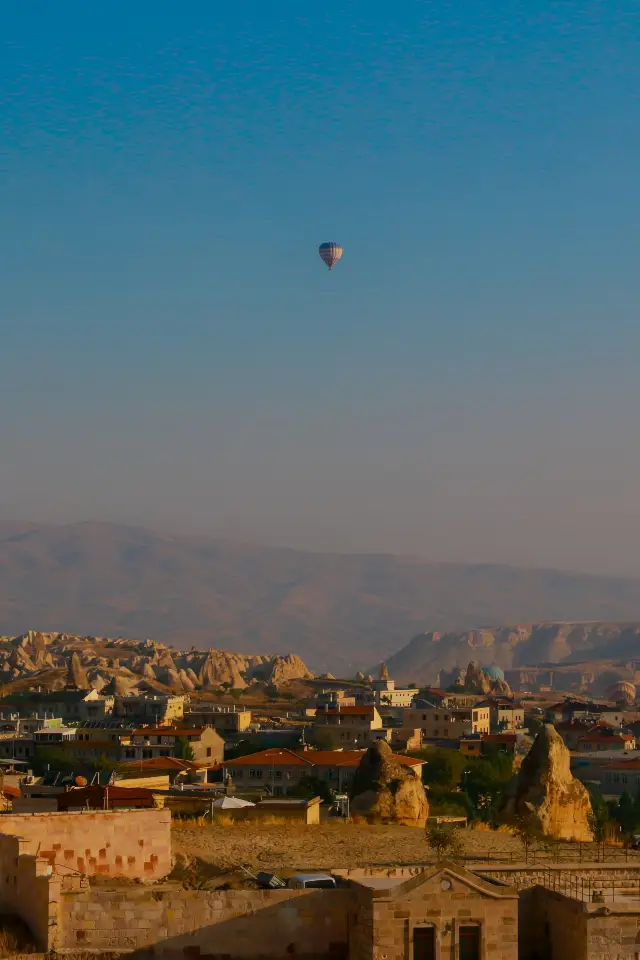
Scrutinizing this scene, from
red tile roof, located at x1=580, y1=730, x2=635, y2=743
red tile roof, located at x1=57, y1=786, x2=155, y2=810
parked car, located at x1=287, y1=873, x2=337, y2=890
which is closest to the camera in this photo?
parked car, located at x1=287, y1=873, x2=337, y2=890

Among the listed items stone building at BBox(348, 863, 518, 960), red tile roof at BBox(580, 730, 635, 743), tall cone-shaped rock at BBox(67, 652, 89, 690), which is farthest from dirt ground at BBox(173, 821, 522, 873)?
tall cone-shaped rock at BBox(67, 652, 89, 690)

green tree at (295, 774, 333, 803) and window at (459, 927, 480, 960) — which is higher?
window at (459, 927, 480, 960)

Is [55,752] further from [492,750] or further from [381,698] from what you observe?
[381,698]

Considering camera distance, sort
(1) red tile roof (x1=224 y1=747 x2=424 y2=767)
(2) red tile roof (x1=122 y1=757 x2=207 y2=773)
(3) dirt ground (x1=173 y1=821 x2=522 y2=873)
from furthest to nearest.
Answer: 1. (1) red tile roof (x1=224 y1=747 x2=424 y2=767)
2. (2) red tile roof (x1=122 y1=757 x2=207 y2=773)
3. (3) dirt ground (x1=173 y1=821 x2=522 y2=873)

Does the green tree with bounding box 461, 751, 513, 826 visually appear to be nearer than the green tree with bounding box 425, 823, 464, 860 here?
No

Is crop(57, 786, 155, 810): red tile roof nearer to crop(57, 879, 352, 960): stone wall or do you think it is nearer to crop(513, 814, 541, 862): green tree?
crop(57, 879, 352, 960): stone wall

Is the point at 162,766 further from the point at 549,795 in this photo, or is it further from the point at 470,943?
the point at 470,943
